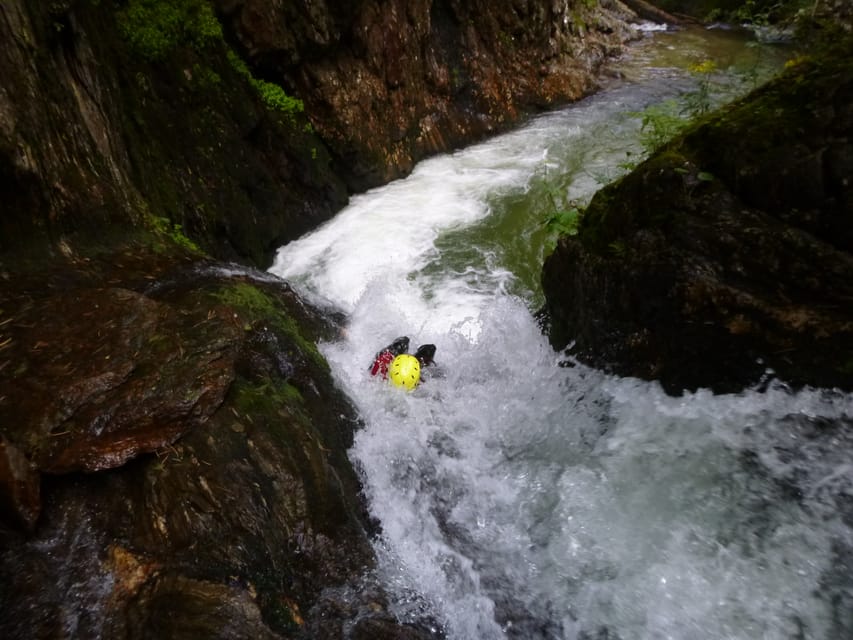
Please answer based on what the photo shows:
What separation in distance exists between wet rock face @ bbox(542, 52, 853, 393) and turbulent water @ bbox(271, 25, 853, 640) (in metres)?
0.28

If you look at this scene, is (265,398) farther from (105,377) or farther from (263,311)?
(263,311)

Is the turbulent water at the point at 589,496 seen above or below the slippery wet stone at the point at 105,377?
below

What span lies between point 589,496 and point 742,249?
1982 millimetres

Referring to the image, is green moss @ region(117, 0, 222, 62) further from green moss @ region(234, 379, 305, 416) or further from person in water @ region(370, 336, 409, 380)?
green moss @ region(234, 379, 305, 416)

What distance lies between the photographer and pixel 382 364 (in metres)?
5.18

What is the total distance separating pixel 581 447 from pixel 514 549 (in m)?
0.98

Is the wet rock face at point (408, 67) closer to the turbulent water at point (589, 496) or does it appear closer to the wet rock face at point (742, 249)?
the turbulent water at point (589, 496)

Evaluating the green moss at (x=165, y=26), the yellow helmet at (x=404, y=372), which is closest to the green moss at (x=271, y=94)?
the green moss at (x=165, y=26)

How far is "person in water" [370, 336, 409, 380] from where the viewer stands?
5152 millimetres

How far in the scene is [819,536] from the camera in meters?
2.92

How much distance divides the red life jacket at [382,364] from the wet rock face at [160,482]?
4.42 ft

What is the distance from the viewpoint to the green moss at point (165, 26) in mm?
6172

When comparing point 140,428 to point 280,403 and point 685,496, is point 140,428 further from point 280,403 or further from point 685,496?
point 685,496

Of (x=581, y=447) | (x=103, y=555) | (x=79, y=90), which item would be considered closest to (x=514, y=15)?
(x=79, y=90)
